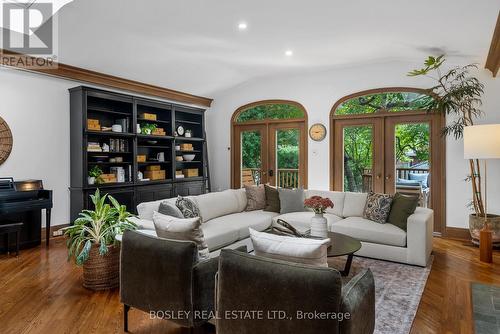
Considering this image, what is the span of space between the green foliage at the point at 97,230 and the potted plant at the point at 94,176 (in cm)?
210

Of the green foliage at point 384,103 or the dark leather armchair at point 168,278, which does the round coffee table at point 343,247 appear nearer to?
the dark leather armchair at point 168,278

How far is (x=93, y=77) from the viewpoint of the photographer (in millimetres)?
5395

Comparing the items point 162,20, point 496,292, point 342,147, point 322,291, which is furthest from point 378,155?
point 322,291

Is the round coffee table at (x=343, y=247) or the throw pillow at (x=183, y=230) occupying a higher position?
the throw pillow at (x=183, y=230)

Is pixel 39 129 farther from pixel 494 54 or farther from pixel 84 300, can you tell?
pixel 494 54

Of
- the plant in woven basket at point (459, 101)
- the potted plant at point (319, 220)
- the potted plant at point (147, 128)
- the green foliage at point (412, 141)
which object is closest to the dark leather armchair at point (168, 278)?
the potted plant at point (319, 220)

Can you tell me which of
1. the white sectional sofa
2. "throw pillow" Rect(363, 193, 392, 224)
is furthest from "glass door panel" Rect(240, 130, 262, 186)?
"throw pillow" Rect(363, 193, 392, 224)

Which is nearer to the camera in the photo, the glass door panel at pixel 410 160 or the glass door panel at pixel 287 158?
the glass door panel at pixel 410 160

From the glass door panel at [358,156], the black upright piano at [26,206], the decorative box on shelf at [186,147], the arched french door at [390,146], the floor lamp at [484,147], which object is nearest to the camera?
the floor lamp at [484,147]

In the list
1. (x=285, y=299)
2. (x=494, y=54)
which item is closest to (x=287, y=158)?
(x=494, y=54)

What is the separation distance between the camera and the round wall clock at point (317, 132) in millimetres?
6449

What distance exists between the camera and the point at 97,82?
5.47 metres

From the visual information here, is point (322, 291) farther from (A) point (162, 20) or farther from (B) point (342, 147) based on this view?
(B) point (342, 147)

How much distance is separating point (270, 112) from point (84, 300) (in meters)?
5.21
